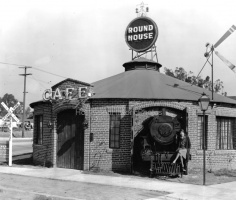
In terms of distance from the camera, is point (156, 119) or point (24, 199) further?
point (156, 119)

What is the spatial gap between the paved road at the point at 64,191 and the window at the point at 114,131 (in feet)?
11.6

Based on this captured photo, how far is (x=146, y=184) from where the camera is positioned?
12273mm

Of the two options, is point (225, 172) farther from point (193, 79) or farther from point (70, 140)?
Answer: point (193, 79)

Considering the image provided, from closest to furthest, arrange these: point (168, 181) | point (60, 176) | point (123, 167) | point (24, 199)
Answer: point (24, 199) < point (168, 181) < point (60, 176) < point (123, 167)

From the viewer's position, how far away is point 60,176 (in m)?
13.9

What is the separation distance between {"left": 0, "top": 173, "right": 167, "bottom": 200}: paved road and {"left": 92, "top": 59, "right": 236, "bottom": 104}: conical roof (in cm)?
484

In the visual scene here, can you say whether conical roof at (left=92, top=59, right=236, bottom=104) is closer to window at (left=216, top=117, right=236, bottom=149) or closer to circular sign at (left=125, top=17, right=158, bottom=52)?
window at (left=216, top=117, right=236, bottom=149)

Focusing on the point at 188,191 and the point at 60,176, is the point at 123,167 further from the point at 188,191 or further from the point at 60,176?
the point at 188,191

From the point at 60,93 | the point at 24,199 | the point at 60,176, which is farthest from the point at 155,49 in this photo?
the point at 24,199

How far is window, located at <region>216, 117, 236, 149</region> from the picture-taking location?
16766mm

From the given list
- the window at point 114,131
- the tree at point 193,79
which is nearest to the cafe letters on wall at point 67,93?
the window at point 114,131

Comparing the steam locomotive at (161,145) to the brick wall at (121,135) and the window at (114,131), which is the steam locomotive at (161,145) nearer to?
the brick wall at (121,135)

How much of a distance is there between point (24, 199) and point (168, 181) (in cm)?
570

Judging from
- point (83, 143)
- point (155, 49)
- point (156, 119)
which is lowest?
point (83, 143)
